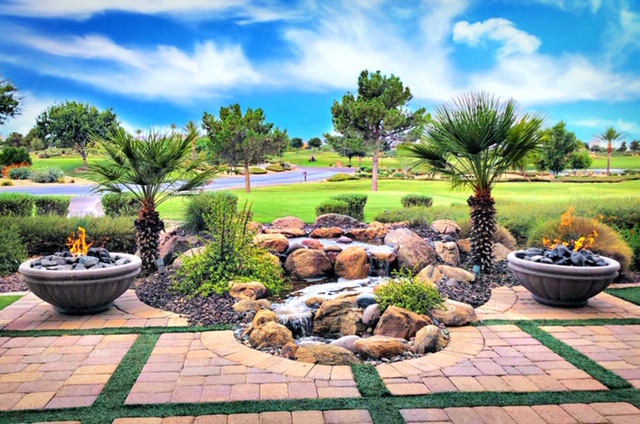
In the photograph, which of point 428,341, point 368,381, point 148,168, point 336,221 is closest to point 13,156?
point 336,221

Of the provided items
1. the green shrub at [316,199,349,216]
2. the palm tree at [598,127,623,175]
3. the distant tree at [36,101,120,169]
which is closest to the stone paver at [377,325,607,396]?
the green shrub at [316,199,349,216]

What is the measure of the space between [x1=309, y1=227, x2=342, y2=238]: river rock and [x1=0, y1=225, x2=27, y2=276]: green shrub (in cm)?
537

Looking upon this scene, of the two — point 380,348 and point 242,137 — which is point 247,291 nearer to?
point 380,348

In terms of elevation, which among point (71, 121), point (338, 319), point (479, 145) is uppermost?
point (71, 121)

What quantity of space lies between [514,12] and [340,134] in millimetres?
10574

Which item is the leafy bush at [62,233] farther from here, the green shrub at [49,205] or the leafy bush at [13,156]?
the leafy bush at [13,156]

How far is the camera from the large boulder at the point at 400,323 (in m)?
4.65

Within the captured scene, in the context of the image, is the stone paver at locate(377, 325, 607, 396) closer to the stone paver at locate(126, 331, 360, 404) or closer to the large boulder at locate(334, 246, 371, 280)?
the stone paver at locate(126, 331, 360, 404)

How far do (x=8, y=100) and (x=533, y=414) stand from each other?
10758 millimetres

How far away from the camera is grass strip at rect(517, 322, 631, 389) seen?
11.5 feet

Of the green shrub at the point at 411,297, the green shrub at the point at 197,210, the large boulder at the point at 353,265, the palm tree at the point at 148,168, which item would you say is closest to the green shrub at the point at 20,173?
the green shrub at the point at 197,210

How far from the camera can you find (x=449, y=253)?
26.7ft

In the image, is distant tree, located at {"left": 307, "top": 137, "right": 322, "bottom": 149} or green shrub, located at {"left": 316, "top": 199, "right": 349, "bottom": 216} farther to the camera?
distant tree, located at {"left": 307, "top": 137, "right": 322, "bottom": 149}

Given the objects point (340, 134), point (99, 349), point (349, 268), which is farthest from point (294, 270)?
point (340, 134)
